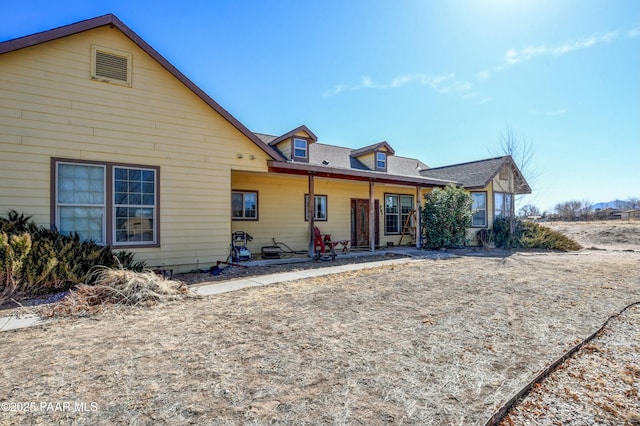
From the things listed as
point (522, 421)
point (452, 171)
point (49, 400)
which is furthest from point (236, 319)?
point (452, 171)

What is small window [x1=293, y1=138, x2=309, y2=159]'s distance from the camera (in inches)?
503

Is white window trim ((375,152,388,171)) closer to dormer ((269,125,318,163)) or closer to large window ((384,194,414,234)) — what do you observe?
large window ((384,194,414,234))

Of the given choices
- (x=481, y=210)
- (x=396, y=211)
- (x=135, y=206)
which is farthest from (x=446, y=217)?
(x=135, y=206)

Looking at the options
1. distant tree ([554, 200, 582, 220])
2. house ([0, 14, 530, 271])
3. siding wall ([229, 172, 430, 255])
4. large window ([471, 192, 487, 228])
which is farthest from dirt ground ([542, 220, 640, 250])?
house ([0, 14, 530, 271])

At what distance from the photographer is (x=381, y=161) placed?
15242 millimetres

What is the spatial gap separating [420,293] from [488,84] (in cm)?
1028

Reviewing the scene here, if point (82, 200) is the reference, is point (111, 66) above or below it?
above

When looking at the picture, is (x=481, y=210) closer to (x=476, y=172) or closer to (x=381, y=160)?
(x=476, y=172)

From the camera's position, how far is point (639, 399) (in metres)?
2.59

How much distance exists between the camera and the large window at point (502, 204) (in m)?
17.5

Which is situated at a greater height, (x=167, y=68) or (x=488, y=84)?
(x=488, y=84)

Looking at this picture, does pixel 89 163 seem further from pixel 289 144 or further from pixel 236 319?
pixel 289 144

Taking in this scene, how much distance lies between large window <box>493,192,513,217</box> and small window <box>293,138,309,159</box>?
1089 cm

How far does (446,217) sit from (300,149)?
6.71 metres
